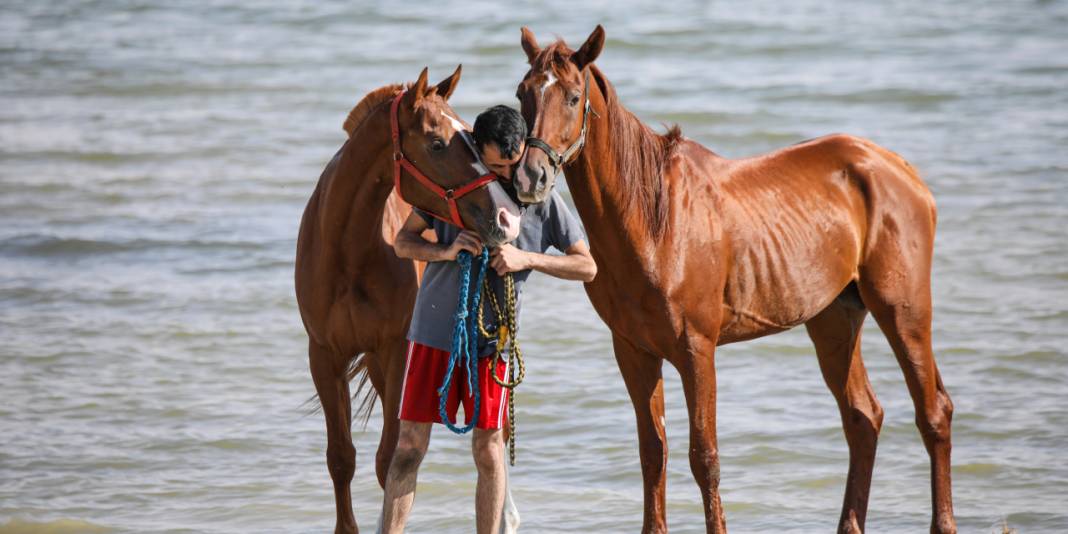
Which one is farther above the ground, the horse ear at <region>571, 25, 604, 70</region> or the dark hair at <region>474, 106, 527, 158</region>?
the horse ear at <region>571, 25, 604, 70</region>

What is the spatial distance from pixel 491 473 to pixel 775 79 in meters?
11.6

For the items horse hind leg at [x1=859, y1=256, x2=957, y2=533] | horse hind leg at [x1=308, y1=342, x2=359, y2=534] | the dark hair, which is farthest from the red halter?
horse hind leg at [x1=859, y1=256, x2=957, y2=533]

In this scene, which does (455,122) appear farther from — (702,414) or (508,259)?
(702,414)

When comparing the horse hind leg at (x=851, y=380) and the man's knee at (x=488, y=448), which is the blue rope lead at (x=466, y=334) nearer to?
the man's knee at (x=488, y=448)

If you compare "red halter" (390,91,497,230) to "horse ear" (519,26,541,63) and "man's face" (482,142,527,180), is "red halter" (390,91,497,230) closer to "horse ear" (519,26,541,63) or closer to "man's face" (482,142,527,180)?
"man's face" (482,142,527,180)

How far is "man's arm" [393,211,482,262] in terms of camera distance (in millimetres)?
3986

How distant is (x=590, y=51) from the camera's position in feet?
13.3

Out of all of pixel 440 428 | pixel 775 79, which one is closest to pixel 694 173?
pixel 440 428

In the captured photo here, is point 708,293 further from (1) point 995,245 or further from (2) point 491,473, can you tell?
(1) point 995,245

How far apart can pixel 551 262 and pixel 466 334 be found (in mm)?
344

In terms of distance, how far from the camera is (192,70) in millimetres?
16359

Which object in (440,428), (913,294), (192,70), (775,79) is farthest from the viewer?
(192,70)

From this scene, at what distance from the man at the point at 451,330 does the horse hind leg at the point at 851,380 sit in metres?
1.43

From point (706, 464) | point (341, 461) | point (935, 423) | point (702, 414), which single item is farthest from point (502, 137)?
point (935, 423)
